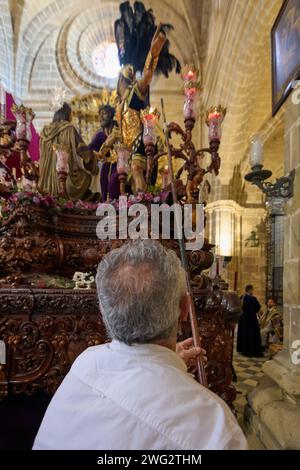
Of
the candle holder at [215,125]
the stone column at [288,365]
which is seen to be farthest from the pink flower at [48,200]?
the stone column at [288,365]

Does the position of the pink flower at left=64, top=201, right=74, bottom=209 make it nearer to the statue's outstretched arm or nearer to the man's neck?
the statue's outstretched arm

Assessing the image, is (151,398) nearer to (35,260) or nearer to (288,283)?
(288,283)

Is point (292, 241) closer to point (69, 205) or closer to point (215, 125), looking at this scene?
Answer: point (215, 125)

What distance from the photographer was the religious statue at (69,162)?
484 centimetres

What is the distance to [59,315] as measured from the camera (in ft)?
7.57

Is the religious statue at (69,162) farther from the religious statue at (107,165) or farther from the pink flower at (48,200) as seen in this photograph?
the pink flower at (48,200)

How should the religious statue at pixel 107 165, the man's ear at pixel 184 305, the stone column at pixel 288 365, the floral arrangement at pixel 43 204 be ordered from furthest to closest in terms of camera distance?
the religious statue at pixel 107 165 < the floral arrangement at pixel 43 204 < the stone column at pixel 288 365 < the man's ear at pixel 184 305

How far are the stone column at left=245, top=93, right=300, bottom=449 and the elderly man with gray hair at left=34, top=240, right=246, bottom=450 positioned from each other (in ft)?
4.81

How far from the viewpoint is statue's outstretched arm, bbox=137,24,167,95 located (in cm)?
343

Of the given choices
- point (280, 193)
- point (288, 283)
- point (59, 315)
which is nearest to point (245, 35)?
point (280, 193)

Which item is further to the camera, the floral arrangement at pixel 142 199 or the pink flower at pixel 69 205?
the pink flower at pixel 69 205

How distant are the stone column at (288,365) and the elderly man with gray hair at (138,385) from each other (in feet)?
4.81

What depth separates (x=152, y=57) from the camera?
143 inches

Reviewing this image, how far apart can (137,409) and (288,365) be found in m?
1.77
